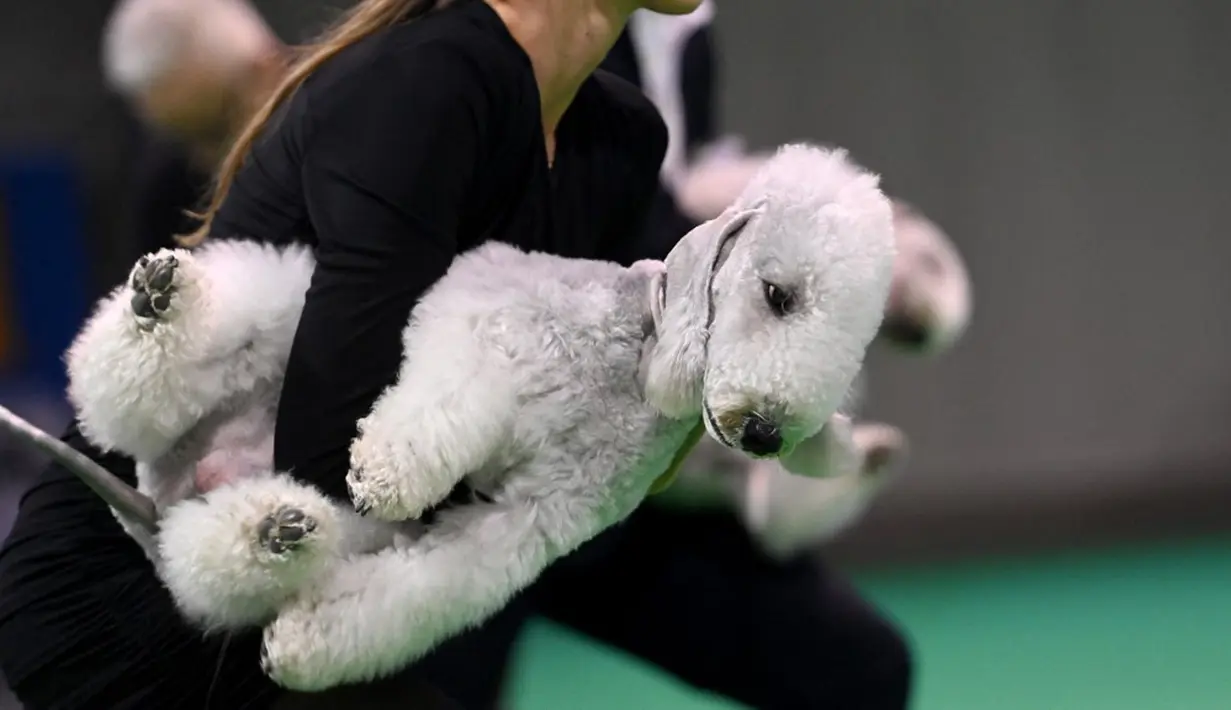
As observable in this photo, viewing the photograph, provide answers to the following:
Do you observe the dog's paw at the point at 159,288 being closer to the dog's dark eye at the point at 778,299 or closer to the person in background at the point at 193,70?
the dog's dark eye at the point at 778,299

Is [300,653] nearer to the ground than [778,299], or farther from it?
nearer to the ground

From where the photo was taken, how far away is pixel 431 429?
2.33 feet

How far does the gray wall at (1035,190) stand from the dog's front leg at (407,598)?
2.31 metres

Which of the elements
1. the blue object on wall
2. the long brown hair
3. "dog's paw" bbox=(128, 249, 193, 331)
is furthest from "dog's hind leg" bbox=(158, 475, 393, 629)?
the blue object on wall

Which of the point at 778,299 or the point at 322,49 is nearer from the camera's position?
the point at 778,299

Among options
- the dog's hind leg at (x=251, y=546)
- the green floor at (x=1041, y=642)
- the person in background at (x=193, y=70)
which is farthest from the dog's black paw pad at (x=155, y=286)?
the green floor at (x=1041, y=642)

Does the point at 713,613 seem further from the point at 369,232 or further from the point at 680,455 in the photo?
the point at 369,232

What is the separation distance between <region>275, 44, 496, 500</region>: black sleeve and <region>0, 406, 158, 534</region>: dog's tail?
0.33ft

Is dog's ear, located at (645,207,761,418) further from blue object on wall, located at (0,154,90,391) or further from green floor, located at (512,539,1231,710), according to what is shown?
blue object on wall, located at (0,154,90,391)

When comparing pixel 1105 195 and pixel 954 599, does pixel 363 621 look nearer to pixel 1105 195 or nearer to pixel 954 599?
pixel 954 599

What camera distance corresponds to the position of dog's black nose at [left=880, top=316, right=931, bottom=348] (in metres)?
1.07

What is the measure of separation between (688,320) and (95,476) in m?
0.35

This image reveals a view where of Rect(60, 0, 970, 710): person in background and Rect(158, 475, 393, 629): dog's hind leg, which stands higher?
Rect(158, 475, 393, 629): dog's hind leg

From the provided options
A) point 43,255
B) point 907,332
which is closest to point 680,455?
point 907,332
